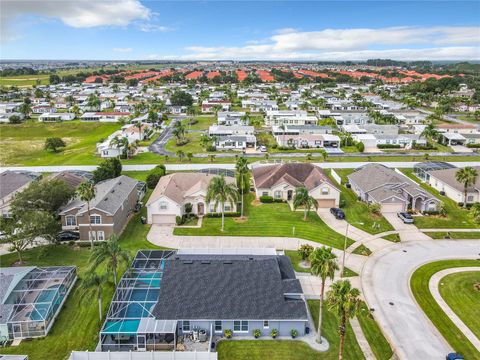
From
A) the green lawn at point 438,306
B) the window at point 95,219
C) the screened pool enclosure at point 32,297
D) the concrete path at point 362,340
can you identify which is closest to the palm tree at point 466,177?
the green lawn at point 438,306

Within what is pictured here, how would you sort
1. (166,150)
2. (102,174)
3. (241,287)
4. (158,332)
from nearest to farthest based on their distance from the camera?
1. (158,332)
2. (241,287)
3. (102,174)
4. (166,150)

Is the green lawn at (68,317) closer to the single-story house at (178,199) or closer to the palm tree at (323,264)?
the single-story house at (178,199)

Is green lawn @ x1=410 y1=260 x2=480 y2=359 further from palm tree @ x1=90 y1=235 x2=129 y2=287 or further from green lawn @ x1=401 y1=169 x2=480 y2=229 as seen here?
palm tree @ x1=90 y1=235 x2=129 y2=287

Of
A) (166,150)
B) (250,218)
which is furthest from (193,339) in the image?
(166,150)

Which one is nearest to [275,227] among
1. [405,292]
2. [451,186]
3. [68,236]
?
[405,292]

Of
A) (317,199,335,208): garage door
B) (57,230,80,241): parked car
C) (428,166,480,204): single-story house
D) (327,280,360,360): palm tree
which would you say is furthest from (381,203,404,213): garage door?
(57,230,80,241): parked car

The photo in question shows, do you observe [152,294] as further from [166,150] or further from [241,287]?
[166,150]
